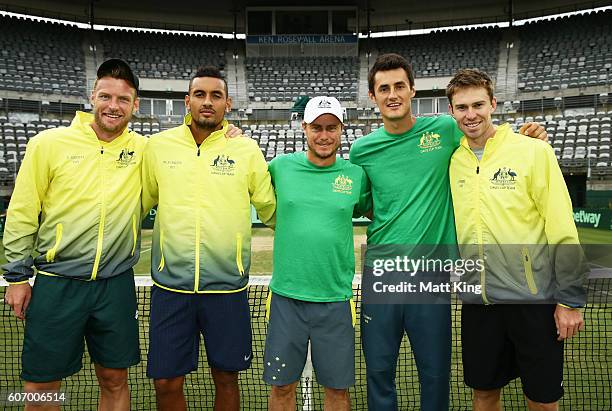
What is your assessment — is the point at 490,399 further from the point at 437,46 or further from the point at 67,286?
the point at 437,46

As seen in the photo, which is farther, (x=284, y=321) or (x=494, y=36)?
(x=494, y=36)

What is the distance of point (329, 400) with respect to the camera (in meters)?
3.27

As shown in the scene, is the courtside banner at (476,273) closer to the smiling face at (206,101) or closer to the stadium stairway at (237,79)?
the smiling face at (206,101)

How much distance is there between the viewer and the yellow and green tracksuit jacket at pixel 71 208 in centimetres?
329

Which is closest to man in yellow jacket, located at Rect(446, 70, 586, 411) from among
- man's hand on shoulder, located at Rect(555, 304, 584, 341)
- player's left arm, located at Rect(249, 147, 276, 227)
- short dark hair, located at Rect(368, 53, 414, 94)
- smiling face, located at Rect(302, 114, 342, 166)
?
man's hand on shoulder, located at Rect(555, 304, 584, 341)

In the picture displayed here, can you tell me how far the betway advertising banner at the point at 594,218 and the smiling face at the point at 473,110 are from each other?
17.1m

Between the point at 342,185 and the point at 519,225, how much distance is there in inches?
49.1

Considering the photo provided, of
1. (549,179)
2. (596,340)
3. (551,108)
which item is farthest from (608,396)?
(551,108)

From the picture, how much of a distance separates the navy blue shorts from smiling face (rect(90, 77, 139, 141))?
1.23 metres

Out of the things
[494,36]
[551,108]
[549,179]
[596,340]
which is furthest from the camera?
[494,36]

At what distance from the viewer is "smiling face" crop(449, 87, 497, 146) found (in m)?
3.32

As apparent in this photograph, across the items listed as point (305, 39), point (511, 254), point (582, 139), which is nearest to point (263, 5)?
point (305, 39)

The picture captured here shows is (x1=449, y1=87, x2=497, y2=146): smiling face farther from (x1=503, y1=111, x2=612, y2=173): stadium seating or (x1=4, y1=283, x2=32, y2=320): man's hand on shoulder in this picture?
(x1=503, y1=111, x2=612, y2=173): stadium seating

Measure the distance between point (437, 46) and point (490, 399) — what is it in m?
38.1
